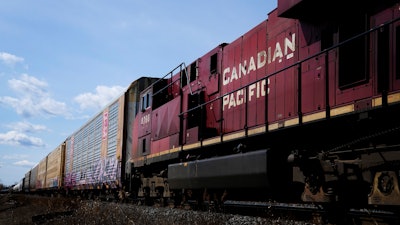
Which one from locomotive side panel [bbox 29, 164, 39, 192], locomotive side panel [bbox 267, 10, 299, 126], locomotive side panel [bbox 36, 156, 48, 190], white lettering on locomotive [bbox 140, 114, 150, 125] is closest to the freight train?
locomotive side panel [bbox 267, 10, 299, 126]

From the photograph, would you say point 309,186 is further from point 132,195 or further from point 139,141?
point 132,195

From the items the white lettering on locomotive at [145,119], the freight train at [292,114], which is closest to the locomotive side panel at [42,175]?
the white lettering on locomotive at [145,119]

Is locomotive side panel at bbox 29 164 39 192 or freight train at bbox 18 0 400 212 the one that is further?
locomotive side panel at bbox 29 164 39 192

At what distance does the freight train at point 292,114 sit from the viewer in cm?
516

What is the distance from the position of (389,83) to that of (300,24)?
2.24 metres

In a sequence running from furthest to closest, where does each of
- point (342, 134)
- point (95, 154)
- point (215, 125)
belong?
point (95, 154) → point (215, 125) → point (342, 134)

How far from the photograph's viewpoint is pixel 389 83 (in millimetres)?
5156

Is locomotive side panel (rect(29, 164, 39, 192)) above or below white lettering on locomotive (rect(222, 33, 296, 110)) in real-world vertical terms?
below

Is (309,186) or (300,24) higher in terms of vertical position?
(300,24)

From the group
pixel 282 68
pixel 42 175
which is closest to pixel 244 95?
pixel 282 68

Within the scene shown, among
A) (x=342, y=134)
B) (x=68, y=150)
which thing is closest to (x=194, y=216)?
(x=342, y=134)

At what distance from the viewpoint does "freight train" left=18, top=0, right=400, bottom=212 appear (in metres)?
5.16

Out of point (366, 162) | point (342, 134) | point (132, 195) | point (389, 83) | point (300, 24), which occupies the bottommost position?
point (132, 195)

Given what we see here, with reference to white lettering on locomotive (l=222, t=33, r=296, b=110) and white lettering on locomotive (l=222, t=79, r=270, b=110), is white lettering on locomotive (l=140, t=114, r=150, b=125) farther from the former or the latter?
white lettering on locomotive (l=222, t=79, r=270, b=110)
